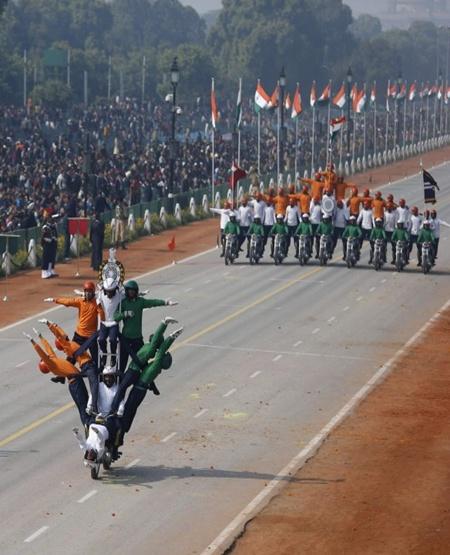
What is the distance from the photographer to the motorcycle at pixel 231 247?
5234cm

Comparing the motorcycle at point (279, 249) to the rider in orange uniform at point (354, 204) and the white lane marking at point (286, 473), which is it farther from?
the white lane marking at point (286, 473)

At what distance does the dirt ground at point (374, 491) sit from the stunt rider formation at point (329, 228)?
18.9 meters

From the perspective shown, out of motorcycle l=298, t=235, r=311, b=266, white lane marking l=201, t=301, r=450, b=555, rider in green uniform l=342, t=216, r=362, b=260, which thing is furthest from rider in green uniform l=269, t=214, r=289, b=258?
white lane marking l=201, t=301, r=450, b=555

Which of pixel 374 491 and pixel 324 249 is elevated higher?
pixel 324 249

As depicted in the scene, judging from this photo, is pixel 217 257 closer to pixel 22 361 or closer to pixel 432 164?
pixel 22 361

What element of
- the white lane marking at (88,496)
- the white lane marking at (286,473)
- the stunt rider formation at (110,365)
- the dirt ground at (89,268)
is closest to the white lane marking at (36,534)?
the white lane marking at (88,496)

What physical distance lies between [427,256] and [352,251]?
2242 millimetres

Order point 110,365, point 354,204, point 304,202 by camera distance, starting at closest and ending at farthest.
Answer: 1. point 110,365
2. point 354,204
3. point 304,202

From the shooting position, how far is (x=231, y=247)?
52.5 m

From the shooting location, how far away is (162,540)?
2206 cm

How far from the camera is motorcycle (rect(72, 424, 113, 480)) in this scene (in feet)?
80.2

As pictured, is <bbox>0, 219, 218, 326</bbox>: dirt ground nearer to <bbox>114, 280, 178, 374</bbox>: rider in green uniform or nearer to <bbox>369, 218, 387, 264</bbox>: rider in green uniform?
<bbox>369, 218, 387, 264</bbox>: rider in green uniform

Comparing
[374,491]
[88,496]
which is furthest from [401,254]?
[88,496]

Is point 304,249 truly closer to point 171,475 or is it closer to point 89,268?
point 89,268
